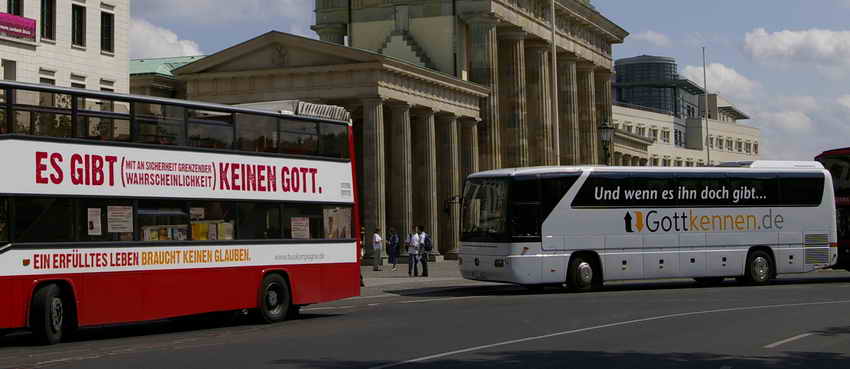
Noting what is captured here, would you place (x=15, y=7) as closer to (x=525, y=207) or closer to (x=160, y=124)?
(x=525, y=207)

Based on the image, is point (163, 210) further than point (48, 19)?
No

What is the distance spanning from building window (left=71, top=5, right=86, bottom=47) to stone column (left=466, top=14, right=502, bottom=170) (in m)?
25.0

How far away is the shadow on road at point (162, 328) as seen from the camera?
1806cm

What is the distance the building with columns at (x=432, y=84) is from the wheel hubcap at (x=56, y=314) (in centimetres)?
2883

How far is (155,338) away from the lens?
58.3 ft

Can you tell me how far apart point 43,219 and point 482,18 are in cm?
4848

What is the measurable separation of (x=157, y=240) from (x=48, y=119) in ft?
8.54

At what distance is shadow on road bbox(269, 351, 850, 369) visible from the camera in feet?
42.6

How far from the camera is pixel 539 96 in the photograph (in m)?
73.9

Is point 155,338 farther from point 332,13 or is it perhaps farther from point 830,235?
point 332,13

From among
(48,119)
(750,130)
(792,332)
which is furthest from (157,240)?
(750,130)

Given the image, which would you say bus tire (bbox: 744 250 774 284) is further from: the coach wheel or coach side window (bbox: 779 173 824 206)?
the coach wheel

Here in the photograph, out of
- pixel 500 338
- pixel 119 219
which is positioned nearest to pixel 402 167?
pixel 119 219

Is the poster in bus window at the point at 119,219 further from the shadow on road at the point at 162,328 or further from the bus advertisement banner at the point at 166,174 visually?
the shadow on road at the point at 162,328
